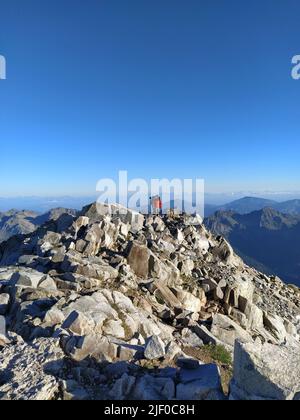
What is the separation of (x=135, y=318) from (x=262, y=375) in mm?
10818

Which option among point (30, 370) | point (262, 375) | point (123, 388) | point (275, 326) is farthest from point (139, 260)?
point (262, 375)

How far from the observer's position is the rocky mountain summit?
1212 cm

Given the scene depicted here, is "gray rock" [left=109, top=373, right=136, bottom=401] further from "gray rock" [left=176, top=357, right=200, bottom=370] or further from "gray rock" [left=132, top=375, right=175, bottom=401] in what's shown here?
"gray rock" [left=176, top=357, right=200, bottom=370]

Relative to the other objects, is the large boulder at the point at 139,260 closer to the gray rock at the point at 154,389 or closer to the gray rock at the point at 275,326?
the gray rock at the point at 275,326

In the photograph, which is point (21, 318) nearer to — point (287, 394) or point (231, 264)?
point (287, 394)

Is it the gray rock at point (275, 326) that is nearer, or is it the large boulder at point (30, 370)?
the large boulder at point (30, 370)

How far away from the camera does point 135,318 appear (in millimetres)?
20812

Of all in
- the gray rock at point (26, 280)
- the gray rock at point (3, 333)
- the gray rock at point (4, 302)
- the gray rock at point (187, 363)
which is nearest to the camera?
the gray rock at point (187, 363)

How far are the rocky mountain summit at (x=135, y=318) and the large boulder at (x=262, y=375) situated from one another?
0.03 meters

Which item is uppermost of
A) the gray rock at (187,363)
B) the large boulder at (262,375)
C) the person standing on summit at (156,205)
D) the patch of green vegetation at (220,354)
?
the person standing on summit at (156,205)

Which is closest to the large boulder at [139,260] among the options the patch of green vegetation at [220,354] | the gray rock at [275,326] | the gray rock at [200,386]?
the patch of green vegetation at [220,354]

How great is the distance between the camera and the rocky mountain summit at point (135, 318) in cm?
1212

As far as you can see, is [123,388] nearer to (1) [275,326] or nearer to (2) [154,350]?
(2) [154,350]
